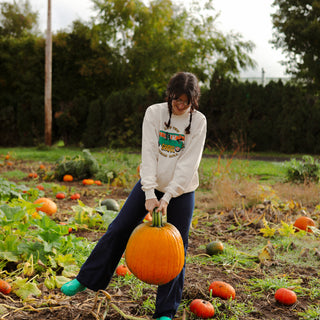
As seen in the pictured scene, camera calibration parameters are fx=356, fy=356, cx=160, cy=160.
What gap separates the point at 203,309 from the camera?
206 centimetres

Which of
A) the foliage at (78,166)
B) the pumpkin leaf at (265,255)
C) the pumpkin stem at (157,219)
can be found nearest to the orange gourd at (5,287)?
the pumpkin stem at (157,219)

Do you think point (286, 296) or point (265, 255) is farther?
point (265, 255)

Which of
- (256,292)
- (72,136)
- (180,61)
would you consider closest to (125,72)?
(180,61)

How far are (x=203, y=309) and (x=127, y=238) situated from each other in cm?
60

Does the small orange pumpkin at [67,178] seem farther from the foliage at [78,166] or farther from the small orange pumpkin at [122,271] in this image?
the small orange pumpkin at [122,271]

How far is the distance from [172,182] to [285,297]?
1125 millimetres

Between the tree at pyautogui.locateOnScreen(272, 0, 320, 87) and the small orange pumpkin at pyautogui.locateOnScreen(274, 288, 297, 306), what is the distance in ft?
46.7

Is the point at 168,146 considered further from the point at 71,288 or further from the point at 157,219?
the point at 71,288

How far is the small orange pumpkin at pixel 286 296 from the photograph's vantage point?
2295 mm

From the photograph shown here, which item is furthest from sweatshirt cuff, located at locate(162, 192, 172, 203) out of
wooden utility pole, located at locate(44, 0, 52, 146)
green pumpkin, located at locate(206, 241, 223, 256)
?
wooden utility pole, located at locate(44, 0, 52, 146)

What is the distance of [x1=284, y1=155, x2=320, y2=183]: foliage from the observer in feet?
19.7

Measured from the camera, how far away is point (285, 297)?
7.54 ft

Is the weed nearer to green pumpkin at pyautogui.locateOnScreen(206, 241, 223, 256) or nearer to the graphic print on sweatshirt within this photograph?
green pumpkin at pyautogui.locateOnScreen(206, 241, 223, 256)

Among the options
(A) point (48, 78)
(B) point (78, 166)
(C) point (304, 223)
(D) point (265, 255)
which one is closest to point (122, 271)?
(D) point (265, 255)
